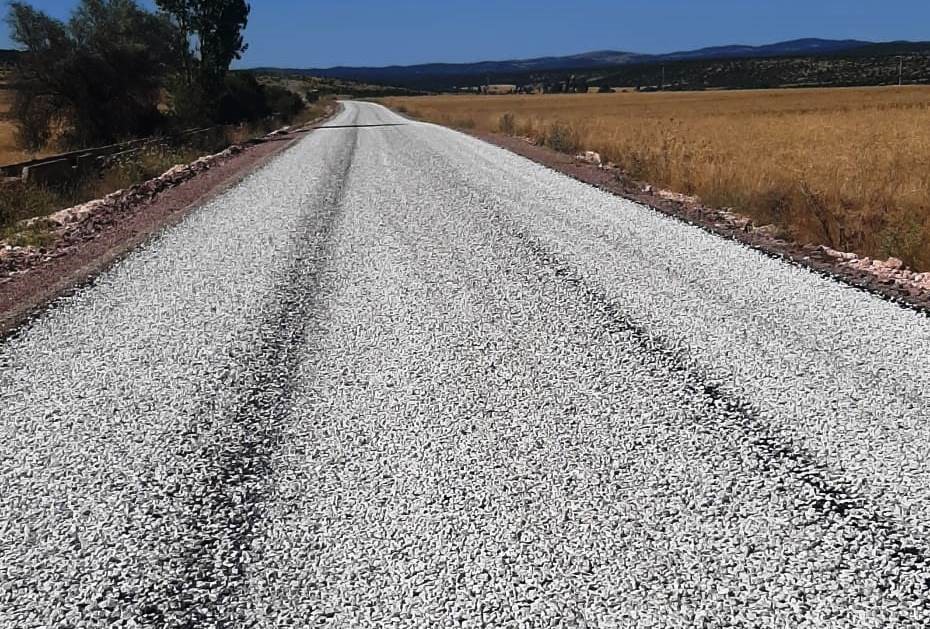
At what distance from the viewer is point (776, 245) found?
759 centimetres

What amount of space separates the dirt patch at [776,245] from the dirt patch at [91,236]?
6113mm

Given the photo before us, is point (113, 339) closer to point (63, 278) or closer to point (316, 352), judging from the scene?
point (316, 352)

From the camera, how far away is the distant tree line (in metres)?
28.4

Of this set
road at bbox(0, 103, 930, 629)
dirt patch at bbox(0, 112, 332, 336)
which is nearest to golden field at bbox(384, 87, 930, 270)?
road at bbox(0, 103, 930, 629)

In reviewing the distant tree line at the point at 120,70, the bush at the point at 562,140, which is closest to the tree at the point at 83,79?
the distant tree line at the point at 120,70

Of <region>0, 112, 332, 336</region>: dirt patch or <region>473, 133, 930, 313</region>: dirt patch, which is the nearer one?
<region>473, 133, 930, 313</region>: dirt patch

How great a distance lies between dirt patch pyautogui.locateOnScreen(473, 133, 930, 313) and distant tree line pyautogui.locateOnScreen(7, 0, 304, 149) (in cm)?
2255

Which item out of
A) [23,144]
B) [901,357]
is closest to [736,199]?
[901,357]

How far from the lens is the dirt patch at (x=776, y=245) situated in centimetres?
584

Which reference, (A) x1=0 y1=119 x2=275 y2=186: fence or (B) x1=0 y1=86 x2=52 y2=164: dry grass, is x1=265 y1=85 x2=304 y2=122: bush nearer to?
(B) x1=0 y1=86 x2=52 y2=164: dry grass

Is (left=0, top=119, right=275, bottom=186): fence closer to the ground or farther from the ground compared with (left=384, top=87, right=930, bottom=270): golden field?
farther from the ground

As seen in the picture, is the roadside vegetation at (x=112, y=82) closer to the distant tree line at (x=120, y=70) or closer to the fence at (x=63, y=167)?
the distant tree line at (x=120, y=70)

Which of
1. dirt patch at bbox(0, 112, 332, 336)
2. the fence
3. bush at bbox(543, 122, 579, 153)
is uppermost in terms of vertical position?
the fence

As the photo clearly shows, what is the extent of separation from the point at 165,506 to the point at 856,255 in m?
6.45
